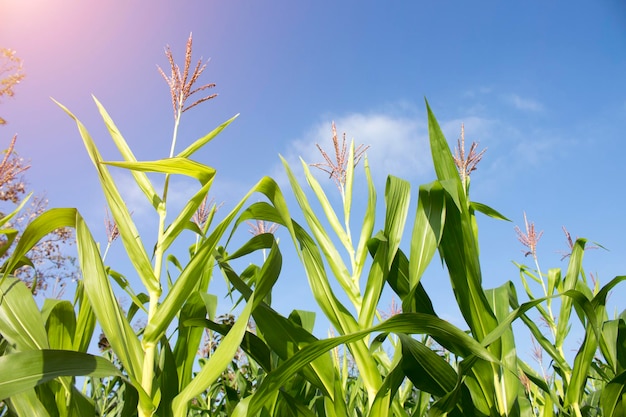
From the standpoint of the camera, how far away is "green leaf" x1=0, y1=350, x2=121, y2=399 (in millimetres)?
878

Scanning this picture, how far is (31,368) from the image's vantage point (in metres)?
0.89

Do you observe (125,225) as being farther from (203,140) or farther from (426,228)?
(426,228)

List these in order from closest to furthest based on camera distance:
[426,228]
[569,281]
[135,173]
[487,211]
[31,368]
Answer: [31,368] → [426,228] → [135,173] → [487,211] → [569,281]

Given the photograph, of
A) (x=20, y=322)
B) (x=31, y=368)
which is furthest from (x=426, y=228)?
(x=20, y=322)

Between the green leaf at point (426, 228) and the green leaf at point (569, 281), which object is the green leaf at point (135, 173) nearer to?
the green leaf at point (426, 228)

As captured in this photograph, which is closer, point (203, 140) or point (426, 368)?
point (426, 368)

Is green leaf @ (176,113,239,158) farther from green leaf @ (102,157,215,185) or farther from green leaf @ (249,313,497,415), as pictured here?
green leaf @ (249,313,497,415)

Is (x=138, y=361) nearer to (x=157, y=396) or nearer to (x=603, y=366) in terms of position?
(x=157, y=396)

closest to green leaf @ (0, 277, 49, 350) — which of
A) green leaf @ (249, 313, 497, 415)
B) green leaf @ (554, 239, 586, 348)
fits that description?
green leaf @ (249, 313, 497, 415)

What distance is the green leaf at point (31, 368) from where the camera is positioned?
88 cm

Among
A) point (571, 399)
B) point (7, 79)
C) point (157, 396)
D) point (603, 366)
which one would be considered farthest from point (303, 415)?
point (7, 79)

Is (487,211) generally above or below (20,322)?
above

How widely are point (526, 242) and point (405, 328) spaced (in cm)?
307

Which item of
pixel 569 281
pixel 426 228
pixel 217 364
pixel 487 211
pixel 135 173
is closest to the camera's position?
pixel 217 364
